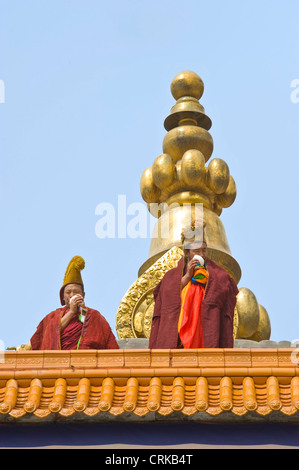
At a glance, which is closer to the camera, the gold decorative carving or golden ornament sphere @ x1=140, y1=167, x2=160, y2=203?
the gold decorative carving

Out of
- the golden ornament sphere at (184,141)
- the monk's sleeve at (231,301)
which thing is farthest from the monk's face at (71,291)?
the golden ornament sphere at (184,141)

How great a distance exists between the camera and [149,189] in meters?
16.3

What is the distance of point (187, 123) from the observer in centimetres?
1678

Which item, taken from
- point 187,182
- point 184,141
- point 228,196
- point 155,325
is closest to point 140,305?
point 187,182

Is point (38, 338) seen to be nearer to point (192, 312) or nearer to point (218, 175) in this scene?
point (192, 312)

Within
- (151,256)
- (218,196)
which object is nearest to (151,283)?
(151,256)

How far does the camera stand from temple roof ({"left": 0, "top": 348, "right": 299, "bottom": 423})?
7.40 meters

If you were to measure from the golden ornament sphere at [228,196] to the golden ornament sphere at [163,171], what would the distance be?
35.2 inches

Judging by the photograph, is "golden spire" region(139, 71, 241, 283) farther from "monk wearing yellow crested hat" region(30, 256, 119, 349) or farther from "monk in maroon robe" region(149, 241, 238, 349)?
"monk wearing yellow crested hat" region(30, 256, 119, 349)

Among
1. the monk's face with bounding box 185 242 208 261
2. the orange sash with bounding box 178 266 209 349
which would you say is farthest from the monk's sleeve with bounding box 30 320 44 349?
the monk's face with bounding box 185 242 208 261

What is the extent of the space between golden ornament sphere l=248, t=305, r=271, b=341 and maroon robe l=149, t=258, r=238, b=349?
161 inches

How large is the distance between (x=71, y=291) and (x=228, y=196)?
6342mm
